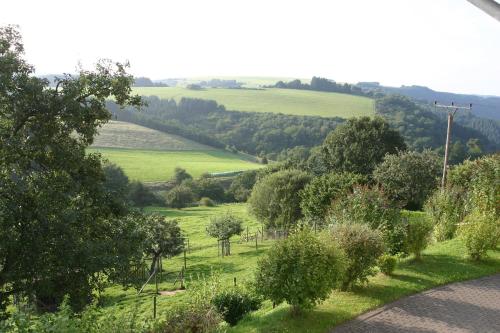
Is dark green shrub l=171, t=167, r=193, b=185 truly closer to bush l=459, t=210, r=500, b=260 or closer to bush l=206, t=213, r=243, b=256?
bush l=206, t=213, r=243, b=256

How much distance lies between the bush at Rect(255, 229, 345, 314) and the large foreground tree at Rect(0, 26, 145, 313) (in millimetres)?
3719

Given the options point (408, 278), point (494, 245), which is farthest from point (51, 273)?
point (494, 245)

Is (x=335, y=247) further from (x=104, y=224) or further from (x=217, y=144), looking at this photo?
(x=217, y=144)

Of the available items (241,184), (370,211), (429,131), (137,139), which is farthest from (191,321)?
(429,131)

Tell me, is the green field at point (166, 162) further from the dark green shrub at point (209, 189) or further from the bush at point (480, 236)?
the bush at point (480, 236)

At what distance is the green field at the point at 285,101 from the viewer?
151 meters

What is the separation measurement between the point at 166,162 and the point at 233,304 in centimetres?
8446

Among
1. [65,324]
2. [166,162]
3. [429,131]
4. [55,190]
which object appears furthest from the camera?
[429,131]

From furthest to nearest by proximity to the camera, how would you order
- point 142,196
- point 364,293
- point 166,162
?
point 166,162 → point 142,196 → point 364,293

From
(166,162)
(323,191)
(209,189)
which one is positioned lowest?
(209,189)

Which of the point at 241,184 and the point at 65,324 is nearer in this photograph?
the point at 65,324

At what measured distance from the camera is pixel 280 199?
40.8m

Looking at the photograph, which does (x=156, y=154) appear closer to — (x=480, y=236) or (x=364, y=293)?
(x=480, y=236)

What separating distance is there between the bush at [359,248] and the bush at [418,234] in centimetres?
305
